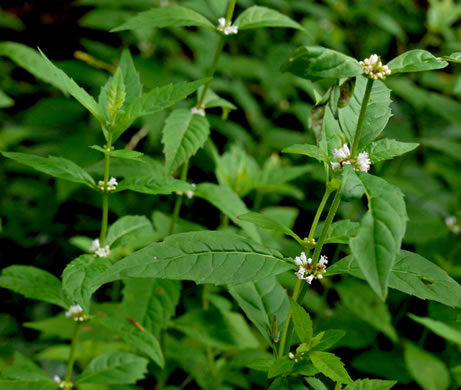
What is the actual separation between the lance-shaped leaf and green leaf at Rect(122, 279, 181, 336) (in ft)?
2.15

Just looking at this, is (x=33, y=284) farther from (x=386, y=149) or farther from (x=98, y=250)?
(x=386, y=149)

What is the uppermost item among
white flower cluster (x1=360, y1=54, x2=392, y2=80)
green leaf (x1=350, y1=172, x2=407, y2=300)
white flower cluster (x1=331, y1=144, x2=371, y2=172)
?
white flower cluster (x1=360, y1=54, x2=392, y2=80)

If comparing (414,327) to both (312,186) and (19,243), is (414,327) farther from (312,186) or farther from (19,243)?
(19,243)

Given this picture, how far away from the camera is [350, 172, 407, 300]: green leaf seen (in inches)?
38.3

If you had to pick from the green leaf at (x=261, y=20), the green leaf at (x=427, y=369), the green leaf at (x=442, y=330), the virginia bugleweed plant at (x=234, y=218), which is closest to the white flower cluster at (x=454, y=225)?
the virginia bugleweed plant at (x=234, y=218)

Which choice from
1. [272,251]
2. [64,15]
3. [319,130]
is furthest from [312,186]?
[64,15]

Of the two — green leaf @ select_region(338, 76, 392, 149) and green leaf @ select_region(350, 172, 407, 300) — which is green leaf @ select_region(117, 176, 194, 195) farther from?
green leaf @ select_region(350, 172, 407, 300)

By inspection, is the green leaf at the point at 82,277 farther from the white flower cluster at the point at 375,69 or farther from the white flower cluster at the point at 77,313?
the white flower cluster at the point at 375,69

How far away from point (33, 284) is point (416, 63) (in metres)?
1.39

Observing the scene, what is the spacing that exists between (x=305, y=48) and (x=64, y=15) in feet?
13.9

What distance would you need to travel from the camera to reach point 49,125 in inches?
144

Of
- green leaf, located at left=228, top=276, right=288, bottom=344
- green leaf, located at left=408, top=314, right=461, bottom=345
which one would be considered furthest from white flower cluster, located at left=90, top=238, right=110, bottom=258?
green leaf, located at left=408, top=314, right=461, bottom=345

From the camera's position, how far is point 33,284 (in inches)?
64.0

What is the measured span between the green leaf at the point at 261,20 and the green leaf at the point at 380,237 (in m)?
1.00
